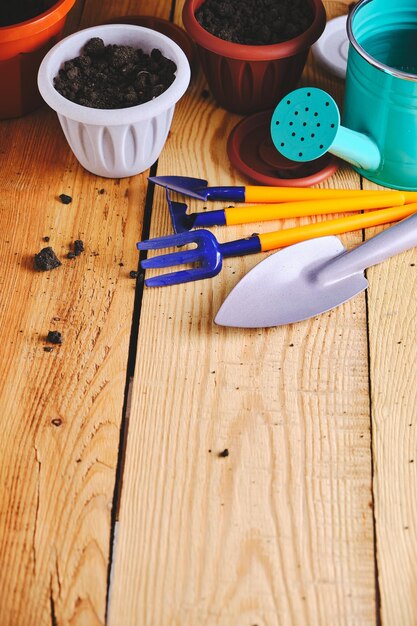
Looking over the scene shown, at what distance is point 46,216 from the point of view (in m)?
1.03

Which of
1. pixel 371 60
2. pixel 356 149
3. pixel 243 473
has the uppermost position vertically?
pixel 371 60

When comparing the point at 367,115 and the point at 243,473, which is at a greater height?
the point at 367,115

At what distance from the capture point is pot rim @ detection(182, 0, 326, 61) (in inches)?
41.1

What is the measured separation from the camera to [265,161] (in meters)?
1.08

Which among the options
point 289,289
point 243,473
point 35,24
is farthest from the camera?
point 35,24

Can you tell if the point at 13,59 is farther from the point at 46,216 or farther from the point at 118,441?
the point at 118,441

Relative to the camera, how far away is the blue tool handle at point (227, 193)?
3.36 feet

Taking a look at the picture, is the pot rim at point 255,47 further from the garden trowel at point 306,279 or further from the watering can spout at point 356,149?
the garden trowel at point 306,279

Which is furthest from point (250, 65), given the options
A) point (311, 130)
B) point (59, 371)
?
point (59, 371)

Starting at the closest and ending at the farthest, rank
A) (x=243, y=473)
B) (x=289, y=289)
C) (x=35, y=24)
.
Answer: (x=243, y=473) → (x=289, y=289) → (x=35, y=24)

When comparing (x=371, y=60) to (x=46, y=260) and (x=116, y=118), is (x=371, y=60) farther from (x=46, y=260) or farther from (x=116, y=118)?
(x=46, y=260)

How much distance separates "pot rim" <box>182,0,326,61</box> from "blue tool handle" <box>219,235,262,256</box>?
25 centimetres

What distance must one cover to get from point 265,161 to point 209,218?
0.44ft

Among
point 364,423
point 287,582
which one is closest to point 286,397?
point 364,423
